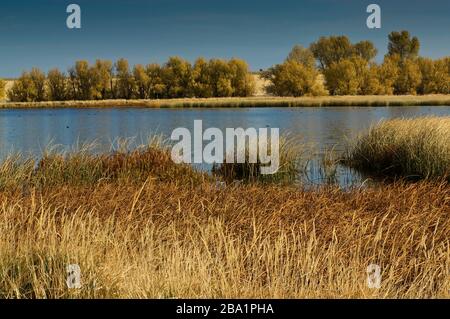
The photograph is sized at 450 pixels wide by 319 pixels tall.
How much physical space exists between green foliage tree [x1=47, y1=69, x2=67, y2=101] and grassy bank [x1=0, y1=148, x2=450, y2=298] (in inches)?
2855

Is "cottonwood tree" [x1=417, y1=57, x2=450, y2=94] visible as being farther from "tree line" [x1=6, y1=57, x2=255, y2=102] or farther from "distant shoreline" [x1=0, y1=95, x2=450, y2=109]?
"tree line" [x1=6, y1=57, x2=255, y2=102]

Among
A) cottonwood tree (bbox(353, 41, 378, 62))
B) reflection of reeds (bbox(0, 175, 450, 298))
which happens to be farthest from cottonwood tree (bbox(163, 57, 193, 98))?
reflection of reeds (bbox(0, 175, 450, 298))

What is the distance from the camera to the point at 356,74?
7362 cm

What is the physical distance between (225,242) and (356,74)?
232 ft

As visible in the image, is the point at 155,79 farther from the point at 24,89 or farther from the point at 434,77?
the point at 434,77

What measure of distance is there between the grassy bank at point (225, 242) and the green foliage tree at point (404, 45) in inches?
2929

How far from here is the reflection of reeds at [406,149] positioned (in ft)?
46.0

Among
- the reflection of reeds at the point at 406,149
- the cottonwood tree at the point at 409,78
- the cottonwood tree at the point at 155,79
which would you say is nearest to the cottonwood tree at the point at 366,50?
the cottonwood tree at the point at 409,78

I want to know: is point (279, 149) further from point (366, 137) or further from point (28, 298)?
point (28, 298)

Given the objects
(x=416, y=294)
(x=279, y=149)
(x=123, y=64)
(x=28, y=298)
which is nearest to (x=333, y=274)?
(x=416, y=294)

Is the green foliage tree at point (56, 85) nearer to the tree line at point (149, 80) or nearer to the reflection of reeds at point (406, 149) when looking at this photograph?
the tree line at point (149, 80)

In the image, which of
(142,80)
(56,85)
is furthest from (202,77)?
(56,85)
